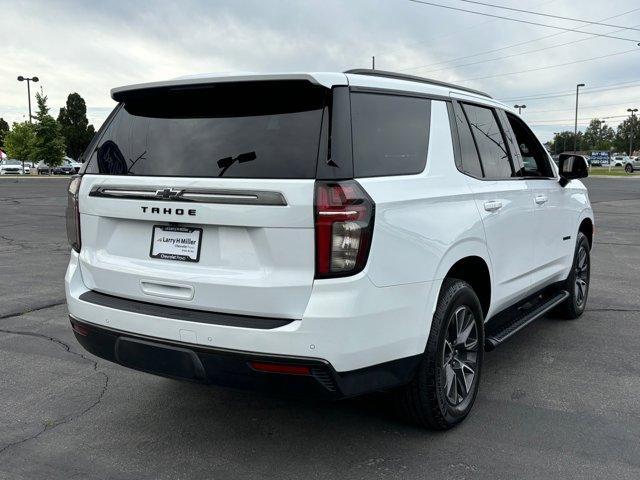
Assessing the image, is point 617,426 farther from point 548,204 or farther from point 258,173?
point 258,173

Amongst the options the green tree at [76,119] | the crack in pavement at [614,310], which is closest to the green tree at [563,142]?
the green tree at [76,119]

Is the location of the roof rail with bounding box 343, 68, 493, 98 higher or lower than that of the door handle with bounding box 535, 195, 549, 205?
higher

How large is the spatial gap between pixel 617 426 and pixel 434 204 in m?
1.69

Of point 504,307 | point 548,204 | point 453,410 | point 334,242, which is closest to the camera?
point 334,242

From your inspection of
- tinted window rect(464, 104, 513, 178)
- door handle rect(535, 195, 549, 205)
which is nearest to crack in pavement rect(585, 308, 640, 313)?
door handle rect(535, 195, 549, 205)

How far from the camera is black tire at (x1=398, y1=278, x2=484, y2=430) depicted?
314cm

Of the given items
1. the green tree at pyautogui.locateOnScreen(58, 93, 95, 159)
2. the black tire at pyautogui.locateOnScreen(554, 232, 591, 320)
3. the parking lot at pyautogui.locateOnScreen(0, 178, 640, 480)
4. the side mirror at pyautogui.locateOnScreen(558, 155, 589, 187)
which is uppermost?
the green tree at pyautogui.locateOnScreen(58, 93, 95, 159)

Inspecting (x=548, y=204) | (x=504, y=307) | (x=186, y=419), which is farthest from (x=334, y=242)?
(x=548, y=204)

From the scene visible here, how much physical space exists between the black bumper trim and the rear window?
0.65 meters

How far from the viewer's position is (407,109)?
329cm

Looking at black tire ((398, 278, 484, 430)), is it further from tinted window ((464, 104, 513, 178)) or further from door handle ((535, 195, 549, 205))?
door handle ((535, 195, 549, 205))

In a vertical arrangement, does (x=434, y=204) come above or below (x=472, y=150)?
below

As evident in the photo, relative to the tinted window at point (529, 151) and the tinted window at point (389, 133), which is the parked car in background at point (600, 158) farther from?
the tinted window at point (389, 133)

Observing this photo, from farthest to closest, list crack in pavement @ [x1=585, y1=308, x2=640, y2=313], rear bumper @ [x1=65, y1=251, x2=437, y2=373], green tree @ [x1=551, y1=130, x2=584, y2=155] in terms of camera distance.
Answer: green tree @ [x1=551, y1=130, x2=584, y2=155] → crack in pavement @ [x1=585, y1=308, x2=640, y2=313] → rear bumper @ [x1=65, y1=251, x2=437, y2=373]
